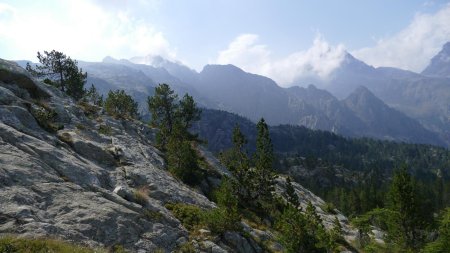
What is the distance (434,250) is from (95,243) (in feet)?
138

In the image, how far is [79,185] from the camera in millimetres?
35500

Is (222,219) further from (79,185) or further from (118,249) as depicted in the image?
(79,185)

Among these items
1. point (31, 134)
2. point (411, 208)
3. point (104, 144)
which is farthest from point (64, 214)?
point (411, 208)

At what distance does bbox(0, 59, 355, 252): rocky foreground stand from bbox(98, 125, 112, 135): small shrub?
0.63 ft

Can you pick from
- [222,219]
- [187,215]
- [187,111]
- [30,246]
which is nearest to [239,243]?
[222,219]

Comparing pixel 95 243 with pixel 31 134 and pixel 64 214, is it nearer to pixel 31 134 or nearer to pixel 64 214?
pixel 64 214

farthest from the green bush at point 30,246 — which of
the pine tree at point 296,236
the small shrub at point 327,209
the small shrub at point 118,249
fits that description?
the small shrub at point 327,209

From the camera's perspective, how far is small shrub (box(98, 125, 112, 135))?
58219 mm

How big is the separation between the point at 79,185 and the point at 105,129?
25316mm

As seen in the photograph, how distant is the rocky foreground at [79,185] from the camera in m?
28.5

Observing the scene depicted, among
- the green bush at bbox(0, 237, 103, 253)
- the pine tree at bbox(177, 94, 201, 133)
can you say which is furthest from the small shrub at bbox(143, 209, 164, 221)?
the pine tree at bbox(177, 94, 201, 133)

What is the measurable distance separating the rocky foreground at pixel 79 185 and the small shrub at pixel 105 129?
7.5 inches

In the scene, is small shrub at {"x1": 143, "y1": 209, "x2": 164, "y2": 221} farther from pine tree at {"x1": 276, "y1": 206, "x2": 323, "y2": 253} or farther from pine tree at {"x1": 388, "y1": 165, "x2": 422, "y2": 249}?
pine tree at {"x1": 388, "y1": 165, "x2": 422, "y2": 249}

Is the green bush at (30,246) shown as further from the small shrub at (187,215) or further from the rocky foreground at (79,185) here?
the small shrub at (187,215)
